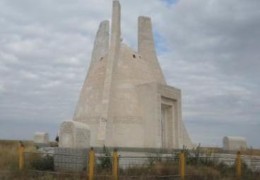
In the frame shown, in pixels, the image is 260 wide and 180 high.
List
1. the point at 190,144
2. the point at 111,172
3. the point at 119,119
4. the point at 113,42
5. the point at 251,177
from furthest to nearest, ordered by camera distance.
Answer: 1. the point at 190,144
2. the point at 113,42
3. the point at 119,119
4. the point at 251,177
5. the point at 111,172

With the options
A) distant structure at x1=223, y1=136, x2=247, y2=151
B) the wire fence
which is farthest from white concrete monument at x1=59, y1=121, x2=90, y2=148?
distant structure at x1=223, y1=136, x2=247, y2=151

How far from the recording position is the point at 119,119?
2084 centimetres

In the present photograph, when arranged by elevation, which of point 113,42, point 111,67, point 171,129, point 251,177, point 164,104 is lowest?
point 251,177

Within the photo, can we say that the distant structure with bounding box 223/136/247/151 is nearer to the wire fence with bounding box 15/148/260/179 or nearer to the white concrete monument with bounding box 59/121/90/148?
the wire fence with bounding box 15/148/260/179

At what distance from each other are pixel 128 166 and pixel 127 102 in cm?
977

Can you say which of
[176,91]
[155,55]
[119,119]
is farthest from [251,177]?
[155,55]

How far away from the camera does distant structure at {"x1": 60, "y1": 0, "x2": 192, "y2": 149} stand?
20641 mm

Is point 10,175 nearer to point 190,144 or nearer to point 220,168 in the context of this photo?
point 220,168

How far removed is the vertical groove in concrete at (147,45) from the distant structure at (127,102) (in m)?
0.06

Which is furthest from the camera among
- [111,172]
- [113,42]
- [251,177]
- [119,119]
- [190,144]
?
[190,144]

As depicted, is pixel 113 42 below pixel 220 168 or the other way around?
the other way around

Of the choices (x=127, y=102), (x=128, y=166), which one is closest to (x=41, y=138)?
(x=127, y=102)

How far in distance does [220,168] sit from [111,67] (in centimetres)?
1065

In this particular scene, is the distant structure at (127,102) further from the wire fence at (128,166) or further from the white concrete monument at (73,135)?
the wire fence at (128,166)
